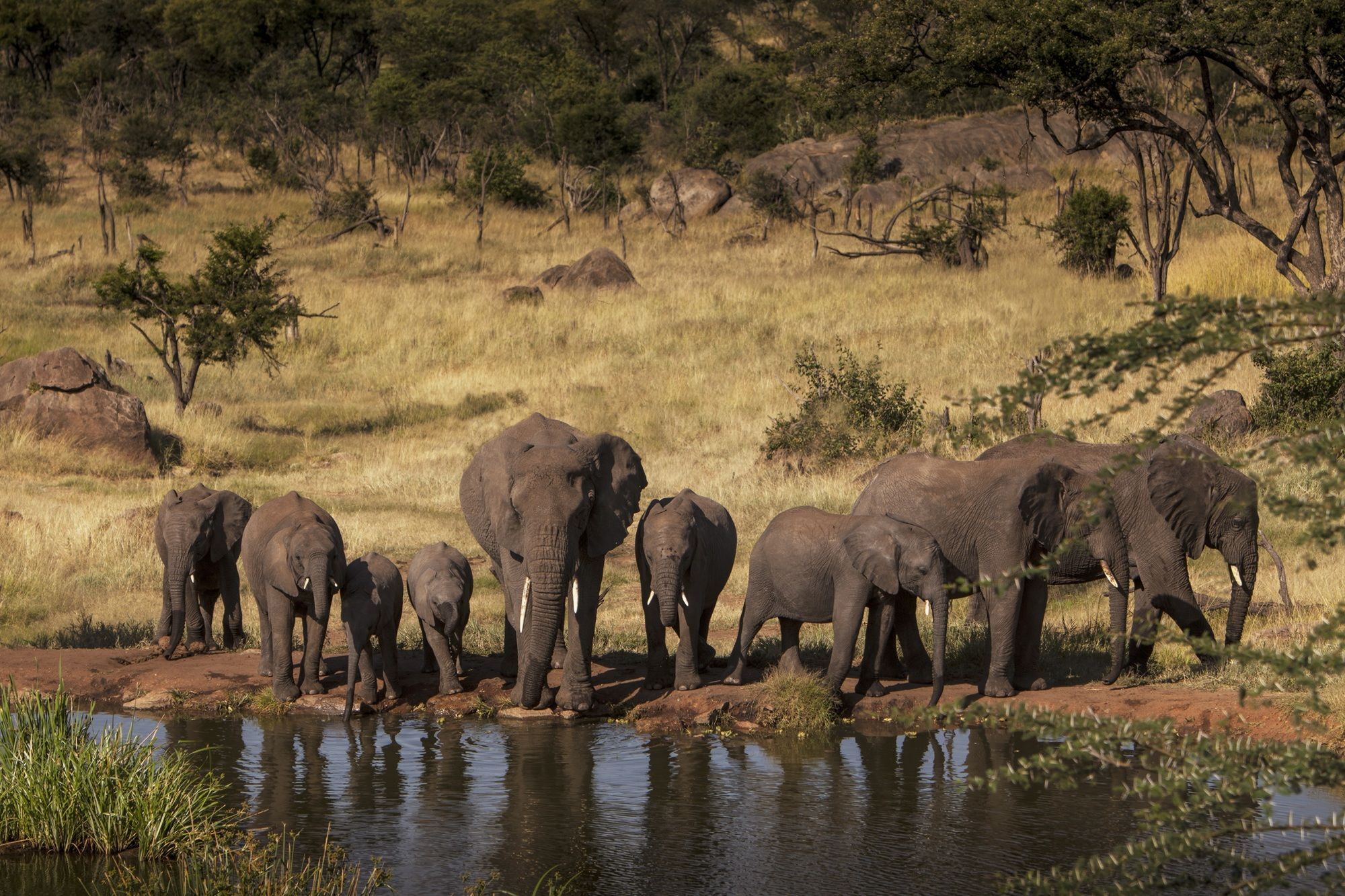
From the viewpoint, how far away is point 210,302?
2911 centimetres

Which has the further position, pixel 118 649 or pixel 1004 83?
pixel 1004 83

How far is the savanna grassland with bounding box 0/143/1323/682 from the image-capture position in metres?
17.4

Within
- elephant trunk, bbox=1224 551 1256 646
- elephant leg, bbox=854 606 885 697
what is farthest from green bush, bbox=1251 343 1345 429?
elephant leg, bbox=854 606 885 697

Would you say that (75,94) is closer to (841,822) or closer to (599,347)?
(599,347)

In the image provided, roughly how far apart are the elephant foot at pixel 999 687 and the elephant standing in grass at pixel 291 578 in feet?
16.2

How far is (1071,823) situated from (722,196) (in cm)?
3903

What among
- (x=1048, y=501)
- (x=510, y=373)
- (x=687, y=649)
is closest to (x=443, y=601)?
(x=687, y=649)

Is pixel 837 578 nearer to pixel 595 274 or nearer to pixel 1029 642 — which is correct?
pixel 1029 642

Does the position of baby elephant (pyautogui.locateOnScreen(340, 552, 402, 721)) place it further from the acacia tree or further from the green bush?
the acacia tree

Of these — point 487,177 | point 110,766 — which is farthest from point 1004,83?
point 487,177

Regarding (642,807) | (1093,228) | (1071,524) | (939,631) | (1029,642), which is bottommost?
(642,807)

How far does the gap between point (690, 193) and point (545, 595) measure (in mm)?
37030

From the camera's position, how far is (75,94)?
6531 cm

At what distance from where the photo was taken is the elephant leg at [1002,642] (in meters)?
11.4
